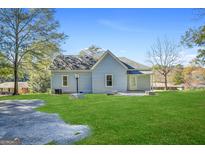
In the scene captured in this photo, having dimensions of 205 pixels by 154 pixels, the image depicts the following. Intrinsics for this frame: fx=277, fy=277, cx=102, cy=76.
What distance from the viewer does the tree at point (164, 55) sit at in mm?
5435

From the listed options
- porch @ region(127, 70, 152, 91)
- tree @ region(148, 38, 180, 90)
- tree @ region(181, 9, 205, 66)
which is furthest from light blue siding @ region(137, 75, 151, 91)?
tree @ region(181, 9, 205, 66)

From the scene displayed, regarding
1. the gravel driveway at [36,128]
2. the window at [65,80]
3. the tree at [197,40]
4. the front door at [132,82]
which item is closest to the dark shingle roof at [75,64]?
the window at [65,80]

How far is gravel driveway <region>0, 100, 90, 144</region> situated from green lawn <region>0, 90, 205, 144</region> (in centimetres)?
22

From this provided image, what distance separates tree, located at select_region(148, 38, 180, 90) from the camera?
A: 214 inches

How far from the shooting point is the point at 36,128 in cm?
445

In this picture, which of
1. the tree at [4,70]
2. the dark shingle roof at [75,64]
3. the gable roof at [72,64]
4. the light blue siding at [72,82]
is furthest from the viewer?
the gable roof at [72,64]

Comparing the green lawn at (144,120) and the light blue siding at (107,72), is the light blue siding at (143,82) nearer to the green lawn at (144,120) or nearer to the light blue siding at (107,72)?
the light blue siding at (107,72)

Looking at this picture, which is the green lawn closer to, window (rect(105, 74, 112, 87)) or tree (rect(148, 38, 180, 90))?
tree (rect(148, 38, 180, 90))

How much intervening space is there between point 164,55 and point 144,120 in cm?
210

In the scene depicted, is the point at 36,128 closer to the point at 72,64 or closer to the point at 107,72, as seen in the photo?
the point at 107,72

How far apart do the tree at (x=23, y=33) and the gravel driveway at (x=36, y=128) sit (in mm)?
960

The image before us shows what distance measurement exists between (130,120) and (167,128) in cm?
76
